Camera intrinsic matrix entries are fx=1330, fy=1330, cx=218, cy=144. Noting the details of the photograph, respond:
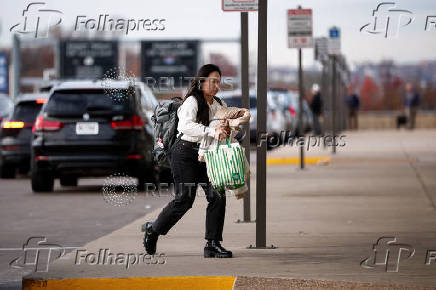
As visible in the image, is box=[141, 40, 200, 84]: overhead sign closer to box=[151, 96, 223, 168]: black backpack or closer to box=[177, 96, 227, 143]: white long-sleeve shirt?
box=[151, 96, 223, 168]: black backpack

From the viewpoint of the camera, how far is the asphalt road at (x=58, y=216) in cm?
1332

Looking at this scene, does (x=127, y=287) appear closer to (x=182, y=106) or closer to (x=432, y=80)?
(x=182, y=106)

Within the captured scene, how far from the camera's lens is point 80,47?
190ft

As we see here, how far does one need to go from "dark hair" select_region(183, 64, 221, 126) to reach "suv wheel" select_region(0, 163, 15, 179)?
15052mm

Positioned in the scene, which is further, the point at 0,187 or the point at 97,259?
the point at 0,187

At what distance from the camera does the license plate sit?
2039cm

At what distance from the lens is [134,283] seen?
9719mm

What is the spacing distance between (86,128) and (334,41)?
43.6 ft

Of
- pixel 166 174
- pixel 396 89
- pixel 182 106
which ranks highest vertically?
pixel 182 106

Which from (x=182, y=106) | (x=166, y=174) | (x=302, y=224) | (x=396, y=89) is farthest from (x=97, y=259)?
(x=396, y=89)

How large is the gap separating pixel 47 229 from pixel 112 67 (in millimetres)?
41850

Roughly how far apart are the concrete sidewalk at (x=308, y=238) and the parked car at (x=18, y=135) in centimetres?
493

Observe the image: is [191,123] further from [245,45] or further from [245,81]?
[245,45]

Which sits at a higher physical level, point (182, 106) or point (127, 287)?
point (182, 106)
